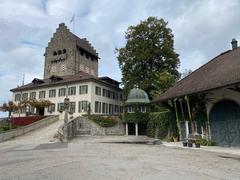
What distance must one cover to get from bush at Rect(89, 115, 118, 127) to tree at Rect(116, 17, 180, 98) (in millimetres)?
5316

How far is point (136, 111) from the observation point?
38.2 metres

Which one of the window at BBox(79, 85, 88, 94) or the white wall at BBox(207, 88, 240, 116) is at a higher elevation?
the window at BBox(79, 85, 88, 94)

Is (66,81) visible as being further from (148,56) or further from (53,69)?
(148,56)

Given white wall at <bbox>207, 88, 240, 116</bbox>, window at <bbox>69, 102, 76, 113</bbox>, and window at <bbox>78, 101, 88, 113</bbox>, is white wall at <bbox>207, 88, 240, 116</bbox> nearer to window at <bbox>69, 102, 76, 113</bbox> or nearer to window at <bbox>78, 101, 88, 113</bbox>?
window at <bbox>78, 101, 88, 113</bbox>

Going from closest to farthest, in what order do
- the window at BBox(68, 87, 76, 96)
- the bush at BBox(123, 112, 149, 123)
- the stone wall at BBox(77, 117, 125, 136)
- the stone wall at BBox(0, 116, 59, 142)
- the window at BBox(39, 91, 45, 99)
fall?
the stone wall at BBox(0, 116, 59, 142), the stone wall at BBox(77, 117, 125, 136), the bush at BBox(123, 112, 149, 123), the window at BBox(68, 87, 76, 96), the window at BBox(39, 91, 45, 99)

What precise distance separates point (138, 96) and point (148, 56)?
5926 millimetres

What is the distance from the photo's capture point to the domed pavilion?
123 ft

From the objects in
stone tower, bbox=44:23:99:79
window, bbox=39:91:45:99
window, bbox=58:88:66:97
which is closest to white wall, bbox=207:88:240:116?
window, bbox=58:88:66:97

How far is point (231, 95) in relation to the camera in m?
18.6

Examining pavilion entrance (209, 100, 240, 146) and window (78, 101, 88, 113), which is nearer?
pavilion entrance (209, 100, 240, 146)

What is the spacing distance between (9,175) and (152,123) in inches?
994

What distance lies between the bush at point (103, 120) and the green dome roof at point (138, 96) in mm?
3901

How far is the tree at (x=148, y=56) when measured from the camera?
38.9m

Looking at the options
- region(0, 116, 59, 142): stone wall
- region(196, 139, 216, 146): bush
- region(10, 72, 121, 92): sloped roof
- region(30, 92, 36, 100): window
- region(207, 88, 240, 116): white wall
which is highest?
region(10, 72, 121, 92): sloped roof
